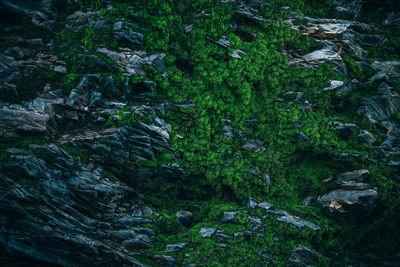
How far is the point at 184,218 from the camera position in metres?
9.23

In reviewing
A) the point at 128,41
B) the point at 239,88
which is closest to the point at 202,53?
the point at 239,88

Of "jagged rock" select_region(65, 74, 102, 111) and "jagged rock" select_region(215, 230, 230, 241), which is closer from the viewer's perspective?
"jagged rock" select_region(215, 230, 230, 241)

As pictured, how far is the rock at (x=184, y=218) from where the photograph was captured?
360 inches

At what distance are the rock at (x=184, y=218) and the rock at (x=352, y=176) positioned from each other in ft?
23.6

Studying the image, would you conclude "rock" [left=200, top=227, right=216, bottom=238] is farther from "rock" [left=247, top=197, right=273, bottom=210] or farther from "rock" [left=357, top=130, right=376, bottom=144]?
"rock" [left=357, top=130, right=376, bottom=144]

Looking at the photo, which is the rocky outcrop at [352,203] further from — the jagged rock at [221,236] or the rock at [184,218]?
the rock at [184,218]

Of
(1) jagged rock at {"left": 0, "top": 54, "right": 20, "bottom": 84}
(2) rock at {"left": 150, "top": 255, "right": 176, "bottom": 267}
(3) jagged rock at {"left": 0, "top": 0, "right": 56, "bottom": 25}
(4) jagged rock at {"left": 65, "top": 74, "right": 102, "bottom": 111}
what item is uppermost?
(3) jagged rock at {"left": 0, "top": 0, "right": 56, "bottom": 25}

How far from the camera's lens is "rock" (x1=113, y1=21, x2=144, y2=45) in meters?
12.1

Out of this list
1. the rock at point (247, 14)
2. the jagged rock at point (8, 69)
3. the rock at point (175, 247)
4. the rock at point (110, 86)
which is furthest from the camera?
the rock at point (247, 14)

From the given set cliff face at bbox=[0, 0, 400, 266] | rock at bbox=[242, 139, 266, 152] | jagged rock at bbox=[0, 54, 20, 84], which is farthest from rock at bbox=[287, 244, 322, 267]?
jagged rock at bbox=[0, 54, 20, 84]

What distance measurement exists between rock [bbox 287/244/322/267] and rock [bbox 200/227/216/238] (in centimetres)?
302

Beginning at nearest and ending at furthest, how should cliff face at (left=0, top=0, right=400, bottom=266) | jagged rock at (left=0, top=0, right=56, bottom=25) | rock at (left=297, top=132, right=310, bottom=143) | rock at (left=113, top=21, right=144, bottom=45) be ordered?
cliff face at (left=0, top=0, right=400, bottom=266) < jagged rock at (left=0, top=0, right=56, bottom=25) < rock at (left=297, top=132, right=310, bottom=143) < rock at (left=113, top=21, right=144, bottom=45)

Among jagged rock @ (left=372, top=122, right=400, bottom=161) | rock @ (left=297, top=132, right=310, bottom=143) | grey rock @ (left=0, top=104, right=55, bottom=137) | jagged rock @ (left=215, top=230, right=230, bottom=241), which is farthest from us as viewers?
rock @ (left=297, top=132, right=310, bottom=143)

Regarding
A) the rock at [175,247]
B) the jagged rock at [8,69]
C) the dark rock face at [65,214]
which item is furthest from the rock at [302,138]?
the jagged rock at [8,69]
